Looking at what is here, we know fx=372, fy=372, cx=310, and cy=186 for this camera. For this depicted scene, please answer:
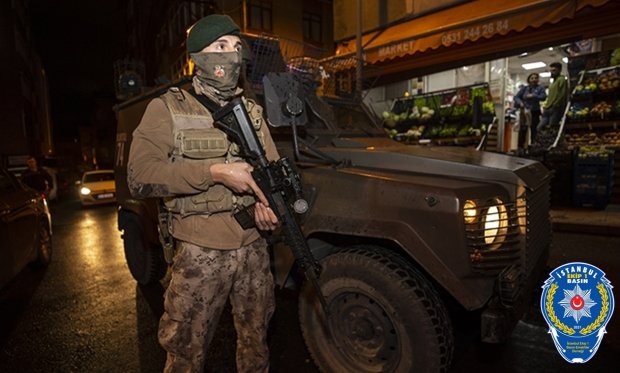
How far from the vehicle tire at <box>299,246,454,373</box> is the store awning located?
449 cm

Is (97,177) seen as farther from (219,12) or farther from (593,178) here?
(593,178)

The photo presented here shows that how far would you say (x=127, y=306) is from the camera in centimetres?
368

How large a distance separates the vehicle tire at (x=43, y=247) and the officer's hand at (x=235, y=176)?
4.19 m

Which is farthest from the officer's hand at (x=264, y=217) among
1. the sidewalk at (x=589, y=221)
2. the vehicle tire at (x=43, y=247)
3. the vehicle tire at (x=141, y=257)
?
the sidewalk at (x=589, y=221)

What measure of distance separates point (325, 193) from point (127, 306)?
2.63m

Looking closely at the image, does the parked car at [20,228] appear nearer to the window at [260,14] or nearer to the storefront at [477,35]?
the storefront at [477,35]

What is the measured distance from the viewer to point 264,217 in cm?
171

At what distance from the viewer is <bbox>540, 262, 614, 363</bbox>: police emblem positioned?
2057 millimetres

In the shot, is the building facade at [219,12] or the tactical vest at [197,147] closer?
the tactical vest at [197,147]

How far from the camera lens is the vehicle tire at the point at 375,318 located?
191 centimetres

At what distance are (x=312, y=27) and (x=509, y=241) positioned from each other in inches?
728

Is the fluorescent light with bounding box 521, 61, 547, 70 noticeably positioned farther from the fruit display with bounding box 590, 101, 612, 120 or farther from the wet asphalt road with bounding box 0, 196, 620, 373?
the wet asphalt road with bounding box 0, 196, 620, 373

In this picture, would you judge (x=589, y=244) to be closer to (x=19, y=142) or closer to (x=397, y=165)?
(x=397, y=165)

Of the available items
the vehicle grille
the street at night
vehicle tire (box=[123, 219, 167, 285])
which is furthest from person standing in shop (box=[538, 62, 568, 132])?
vehicle tire (box=[123, 219, 167, 285])
